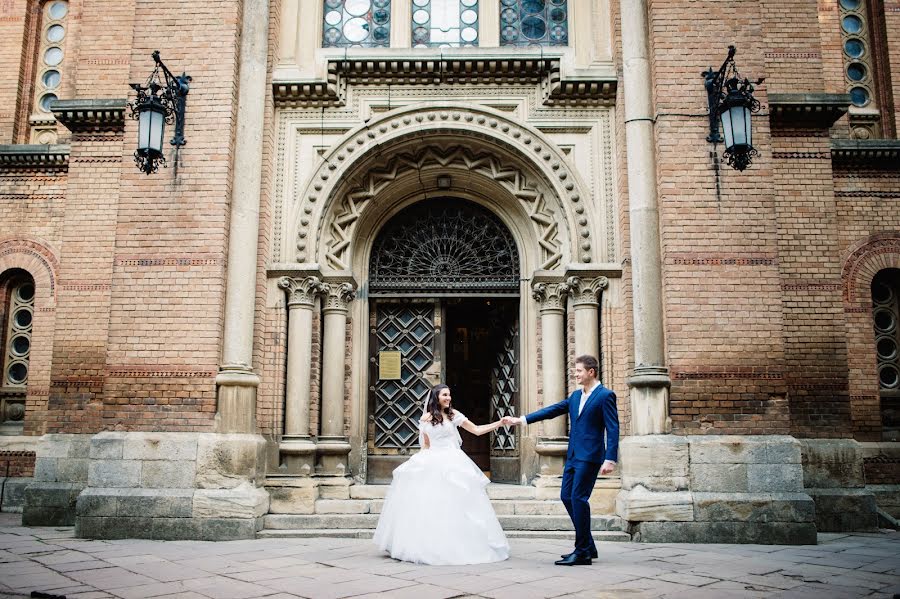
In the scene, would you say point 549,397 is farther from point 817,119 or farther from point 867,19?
point 867,19

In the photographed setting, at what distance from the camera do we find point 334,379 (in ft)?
30.4

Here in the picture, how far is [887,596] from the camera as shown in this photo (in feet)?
15.9

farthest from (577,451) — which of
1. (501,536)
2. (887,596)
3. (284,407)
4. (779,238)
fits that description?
(779,238)

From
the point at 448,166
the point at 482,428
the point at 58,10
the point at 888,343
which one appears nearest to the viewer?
the point at 482,428

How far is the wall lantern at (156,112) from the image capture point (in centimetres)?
797

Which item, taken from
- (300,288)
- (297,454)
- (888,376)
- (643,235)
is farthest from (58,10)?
(888,376)

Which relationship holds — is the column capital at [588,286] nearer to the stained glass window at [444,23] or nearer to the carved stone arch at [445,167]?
the carved stone arch at [445,167]

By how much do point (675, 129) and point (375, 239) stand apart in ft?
13.8

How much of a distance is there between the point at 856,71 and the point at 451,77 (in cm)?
672

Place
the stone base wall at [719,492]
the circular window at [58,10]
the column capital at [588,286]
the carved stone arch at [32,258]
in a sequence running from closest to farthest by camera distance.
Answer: the stone base wall at [719,492], the column capital at [588,286], the carved stone arch at [32,258], the circular window at [58,10]

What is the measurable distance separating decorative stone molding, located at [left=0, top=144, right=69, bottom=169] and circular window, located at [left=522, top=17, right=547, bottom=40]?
7035mm

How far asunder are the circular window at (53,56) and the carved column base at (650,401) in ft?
34.6

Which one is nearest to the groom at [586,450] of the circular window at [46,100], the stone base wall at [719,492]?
the stone base wall at [719,492]

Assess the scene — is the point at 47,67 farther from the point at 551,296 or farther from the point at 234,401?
the point at 551,296
